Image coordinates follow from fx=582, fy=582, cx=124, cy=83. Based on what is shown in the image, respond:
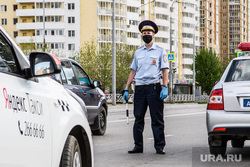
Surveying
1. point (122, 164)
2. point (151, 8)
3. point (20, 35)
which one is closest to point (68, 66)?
point (122, 164)

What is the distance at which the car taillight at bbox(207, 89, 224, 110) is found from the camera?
7.98 metres

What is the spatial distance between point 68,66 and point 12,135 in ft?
27.4

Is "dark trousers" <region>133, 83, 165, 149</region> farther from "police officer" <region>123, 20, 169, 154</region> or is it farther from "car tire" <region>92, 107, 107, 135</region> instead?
"car tire" <region>92, 107, 107, 135</region>

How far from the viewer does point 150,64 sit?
9188mm

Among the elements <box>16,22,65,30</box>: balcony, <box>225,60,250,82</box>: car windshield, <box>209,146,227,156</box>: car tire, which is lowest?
<box>209,146,227,156</box>: car tire

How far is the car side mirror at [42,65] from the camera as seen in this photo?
3.93 m

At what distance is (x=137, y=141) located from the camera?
9.27 metres

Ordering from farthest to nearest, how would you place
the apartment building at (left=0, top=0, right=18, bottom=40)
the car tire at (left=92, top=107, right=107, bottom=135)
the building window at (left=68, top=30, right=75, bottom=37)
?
the apartment building at (left=0, top=0, right=18, bottom=40), the building window at (left=68, top=30, right=75, bottom=37), the car tire at (left=92, top=107, right=107, bottom=135)

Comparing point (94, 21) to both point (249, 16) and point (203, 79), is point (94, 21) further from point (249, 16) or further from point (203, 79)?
point (249, 16)

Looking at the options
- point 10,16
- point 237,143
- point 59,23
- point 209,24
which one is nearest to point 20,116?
point 237,143

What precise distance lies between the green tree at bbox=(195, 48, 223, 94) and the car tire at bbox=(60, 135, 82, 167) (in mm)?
88096

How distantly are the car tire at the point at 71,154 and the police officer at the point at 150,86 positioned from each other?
4.29 meters

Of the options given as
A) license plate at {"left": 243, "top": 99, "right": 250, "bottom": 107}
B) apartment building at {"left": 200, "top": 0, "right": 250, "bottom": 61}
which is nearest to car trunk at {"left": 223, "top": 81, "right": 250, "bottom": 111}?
license plate at {"left": 243, "top": 99, "right": 250, "bottom": 107}

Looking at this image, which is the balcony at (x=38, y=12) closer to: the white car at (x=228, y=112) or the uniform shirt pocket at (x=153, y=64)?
the uniform shirt pocket at (x=153, y=64)
